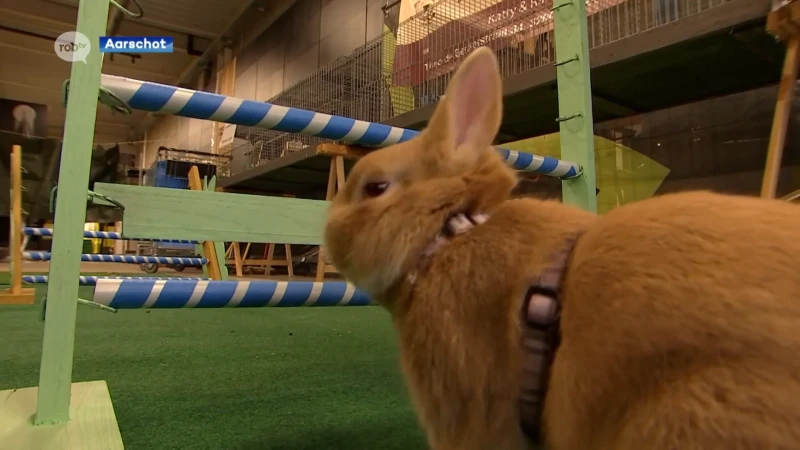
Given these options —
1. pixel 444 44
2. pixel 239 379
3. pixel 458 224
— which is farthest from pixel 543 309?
pixel 444 44

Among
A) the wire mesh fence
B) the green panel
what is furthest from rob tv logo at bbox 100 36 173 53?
the wire mesh fence

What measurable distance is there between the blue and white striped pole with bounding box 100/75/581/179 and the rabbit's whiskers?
0.25 metres

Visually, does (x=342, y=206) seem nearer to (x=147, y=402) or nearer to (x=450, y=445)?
(x=450, y=445)

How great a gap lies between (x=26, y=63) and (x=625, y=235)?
37.9 ft

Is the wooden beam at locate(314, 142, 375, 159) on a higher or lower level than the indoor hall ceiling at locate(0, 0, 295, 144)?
lower

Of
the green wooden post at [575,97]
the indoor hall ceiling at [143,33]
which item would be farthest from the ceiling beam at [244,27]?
the green wooden post at [575,97]

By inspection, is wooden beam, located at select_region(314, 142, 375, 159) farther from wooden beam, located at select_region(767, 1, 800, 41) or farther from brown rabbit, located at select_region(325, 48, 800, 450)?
brown rabbit, located at select_region(325, 48, 800, 450)

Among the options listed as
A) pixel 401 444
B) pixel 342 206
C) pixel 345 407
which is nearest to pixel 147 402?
pixel 345 407

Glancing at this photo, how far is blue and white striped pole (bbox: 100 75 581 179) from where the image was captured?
33.9 inches

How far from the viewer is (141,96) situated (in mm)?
859

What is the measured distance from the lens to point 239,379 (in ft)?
4.05

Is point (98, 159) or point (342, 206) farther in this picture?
point (98, 159)

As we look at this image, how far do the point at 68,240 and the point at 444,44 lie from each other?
257 cm

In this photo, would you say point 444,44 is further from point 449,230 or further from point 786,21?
point 449,230
